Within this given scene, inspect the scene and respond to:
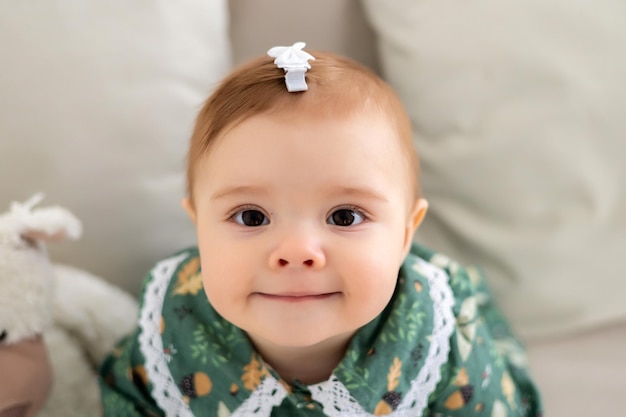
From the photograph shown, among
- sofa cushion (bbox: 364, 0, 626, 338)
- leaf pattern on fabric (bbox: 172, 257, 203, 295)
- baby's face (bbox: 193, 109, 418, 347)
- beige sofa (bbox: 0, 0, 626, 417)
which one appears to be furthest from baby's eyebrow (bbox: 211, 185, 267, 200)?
sofa cushion (bbox: 364, 0, 626, 338)

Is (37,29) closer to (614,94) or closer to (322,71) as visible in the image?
(322,71)

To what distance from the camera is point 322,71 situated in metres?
0.67

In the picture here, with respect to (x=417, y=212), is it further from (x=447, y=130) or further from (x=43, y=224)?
(x=43, y=224)

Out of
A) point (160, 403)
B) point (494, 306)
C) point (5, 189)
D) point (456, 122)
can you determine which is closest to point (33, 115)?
point (5, 189)

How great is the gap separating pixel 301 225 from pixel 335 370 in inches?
8.2

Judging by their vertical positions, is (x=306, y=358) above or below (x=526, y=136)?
below

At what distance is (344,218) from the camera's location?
66 cm

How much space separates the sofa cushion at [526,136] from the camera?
92 cm

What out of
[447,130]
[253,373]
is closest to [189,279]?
[253,373]

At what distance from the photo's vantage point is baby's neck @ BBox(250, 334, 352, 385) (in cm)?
78

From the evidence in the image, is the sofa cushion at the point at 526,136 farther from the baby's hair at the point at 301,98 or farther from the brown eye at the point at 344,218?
the brown eye at the point at 344,218

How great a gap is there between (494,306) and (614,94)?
1.10 feet

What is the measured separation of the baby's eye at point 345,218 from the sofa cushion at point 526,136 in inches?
14.1

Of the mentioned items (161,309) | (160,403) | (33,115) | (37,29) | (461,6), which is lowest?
(160,403)
